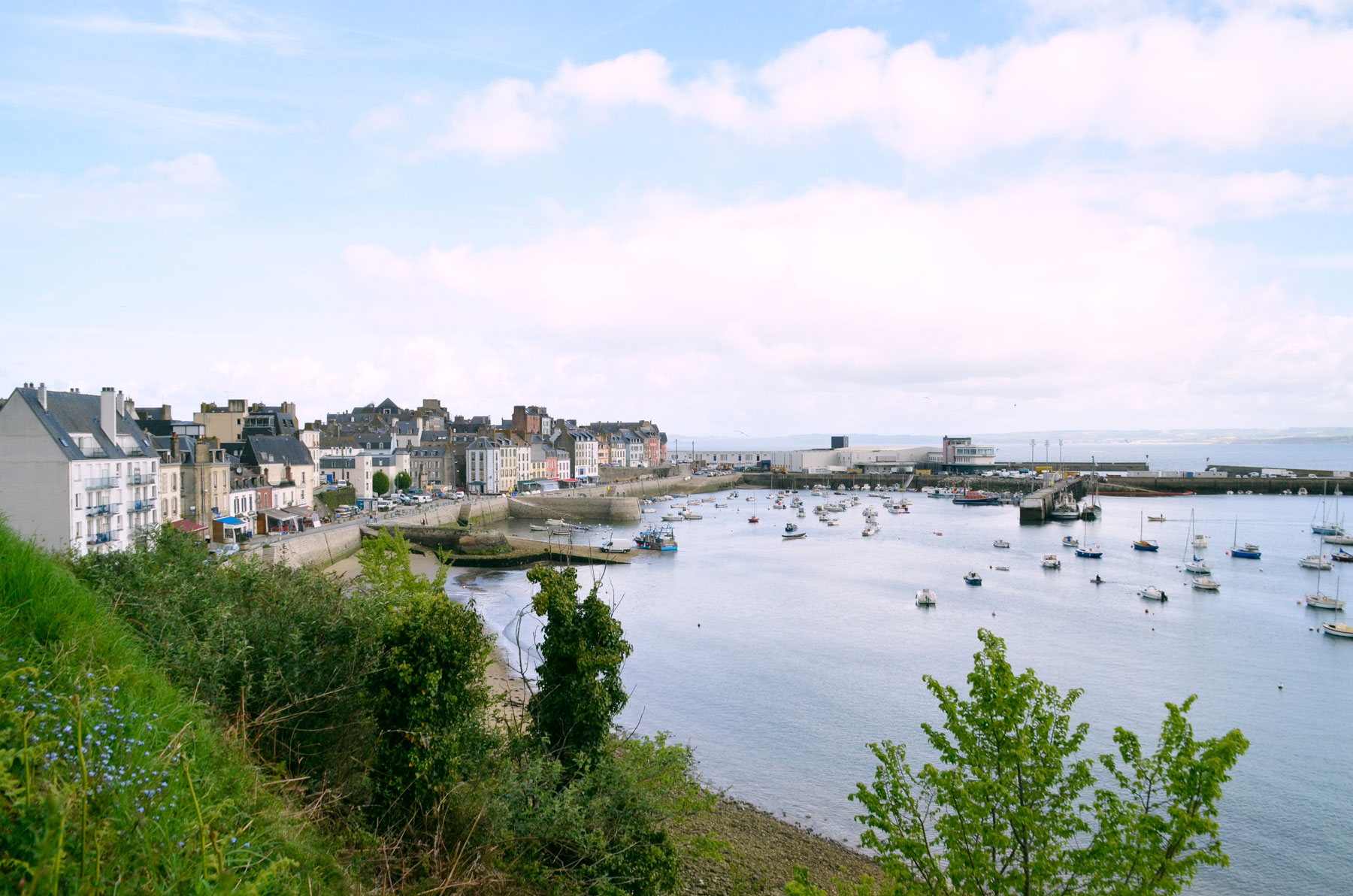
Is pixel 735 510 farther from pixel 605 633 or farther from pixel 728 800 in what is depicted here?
pixel 605 633

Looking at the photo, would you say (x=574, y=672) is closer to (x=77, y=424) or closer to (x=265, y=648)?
(x=265, y=648)

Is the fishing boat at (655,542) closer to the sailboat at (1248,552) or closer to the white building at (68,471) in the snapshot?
the white building at (68,471)

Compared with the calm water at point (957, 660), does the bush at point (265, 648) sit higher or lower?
higher

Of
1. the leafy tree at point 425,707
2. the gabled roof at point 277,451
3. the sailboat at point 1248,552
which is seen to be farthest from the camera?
the sailboat at point 1248,552

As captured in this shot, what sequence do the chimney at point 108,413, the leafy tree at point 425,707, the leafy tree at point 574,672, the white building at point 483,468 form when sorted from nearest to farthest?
the leafy tree at point 425,707 → the leafy tree at point 574,672 → the chimney at point 108,413 → the white building at point 483,468

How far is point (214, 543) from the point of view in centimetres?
3966

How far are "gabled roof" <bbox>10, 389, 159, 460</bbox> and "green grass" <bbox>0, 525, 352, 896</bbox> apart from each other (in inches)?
1053

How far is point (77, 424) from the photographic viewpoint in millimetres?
30250

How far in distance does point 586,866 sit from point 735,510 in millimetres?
88695

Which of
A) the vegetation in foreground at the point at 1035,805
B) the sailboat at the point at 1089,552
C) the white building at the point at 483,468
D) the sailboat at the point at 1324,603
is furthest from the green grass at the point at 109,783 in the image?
the white building at the point at 483,468

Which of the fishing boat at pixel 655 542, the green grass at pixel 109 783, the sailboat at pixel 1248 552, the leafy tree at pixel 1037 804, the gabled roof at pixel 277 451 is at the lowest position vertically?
the sailboat at pixel 1248 552

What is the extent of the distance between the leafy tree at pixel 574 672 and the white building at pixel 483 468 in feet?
260

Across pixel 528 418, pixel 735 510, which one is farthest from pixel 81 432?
pixel 528 418

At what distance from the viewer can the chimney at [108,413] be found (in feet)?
104
